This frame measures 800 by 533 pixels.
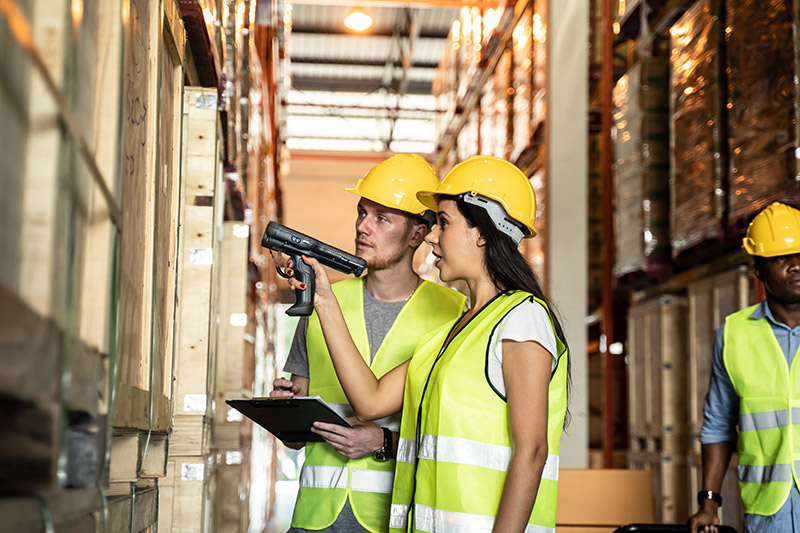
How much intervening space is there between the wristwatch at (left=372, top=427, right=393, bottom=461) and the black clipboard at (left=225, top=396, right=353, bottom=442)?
165mm

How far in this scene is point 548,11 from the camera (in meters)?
7.80

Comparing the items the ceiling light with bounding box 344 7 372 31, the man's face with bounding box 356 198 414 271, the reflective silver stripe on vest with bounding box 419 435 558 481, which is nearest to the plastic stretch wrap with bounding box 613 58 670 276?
the man's face with bounding box 356 198 414 271

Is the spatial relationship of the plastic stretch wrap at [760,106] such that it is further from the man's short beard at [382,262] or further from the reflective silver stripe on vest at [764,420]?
the man's short beard at [382,262]

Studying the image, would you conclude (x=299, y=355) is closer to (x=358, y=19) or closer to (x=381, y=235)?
(x=381, y=235)

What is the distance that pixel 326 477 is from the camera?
9.87 feet

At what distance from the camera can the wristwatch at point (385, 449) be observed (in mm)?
2961

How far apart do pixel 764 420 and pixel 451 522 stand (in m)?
1.77

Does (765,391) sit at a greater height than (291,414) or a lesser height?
greater

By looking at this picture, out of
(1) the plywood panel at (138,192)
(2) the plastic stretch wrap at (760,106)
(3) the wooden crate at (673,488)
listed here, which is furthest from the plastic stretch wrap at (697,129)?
(1) the plywood panel at (138,192)

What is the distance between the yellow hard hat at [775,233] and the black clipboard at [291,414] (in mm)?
1882

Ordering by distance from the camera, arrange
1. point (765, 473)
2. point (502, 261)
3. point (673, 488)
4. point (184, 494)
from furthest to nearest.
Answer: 1. point (673, 488)
2. point (765, 473)
3. point (184, 494)
4. point (502, 261)

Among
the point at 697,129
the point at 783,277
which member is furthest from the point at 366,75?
the point at 783,277

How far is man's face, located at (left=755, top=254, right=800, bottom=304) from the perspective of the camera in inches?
137

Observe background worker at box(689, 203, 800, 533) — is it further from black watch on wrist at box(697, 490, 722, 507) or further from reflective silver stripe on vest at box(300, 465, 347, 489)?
reflective silver stripe on vest at box(300, 465, 347, 489)
